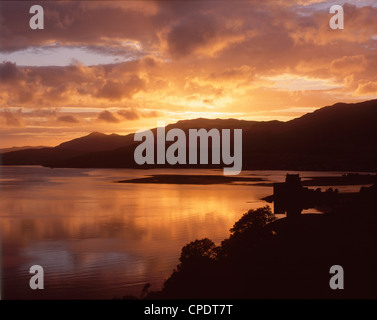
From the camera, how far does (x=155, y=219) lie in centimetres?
6256

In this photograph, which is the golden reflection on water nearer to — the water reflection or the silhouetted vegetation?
the water reflection

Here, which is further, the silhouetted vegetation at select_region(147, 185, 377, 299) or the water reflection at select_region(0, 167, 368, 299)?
the water reflection at select_region(0, 167, 368, 299)

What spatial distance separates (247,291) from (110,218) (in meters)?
47.1

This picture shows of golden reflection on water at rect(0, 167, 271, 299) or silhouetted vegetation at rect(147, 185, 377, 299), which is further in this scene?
golden reflection on water at rect(0, 167, 271, 299)

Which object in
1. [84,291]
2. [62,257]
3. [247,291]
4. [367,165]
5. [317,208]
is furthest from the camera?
[367,165]

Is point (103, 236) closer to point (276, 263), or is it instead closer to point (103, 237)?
point (103, 237)

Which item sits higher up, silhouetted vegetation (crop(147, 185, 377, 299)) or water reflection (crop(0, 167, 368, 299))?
silhouetted vegetation (crop(147, 185, 377, 299))

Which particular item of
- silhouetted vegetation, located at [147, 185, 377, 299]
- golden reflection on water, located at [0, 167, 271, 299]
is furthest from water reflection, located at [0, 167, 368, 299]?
silhouetted vegetation, located at [147, 185, 377, 299]

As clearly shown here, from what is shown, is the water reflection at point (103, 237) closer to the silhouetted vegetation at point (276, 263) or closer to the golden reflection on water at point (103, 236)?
the golden reflection on water at point (103, 236)

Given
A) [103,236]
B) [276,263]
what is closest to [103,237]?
[103,236]
